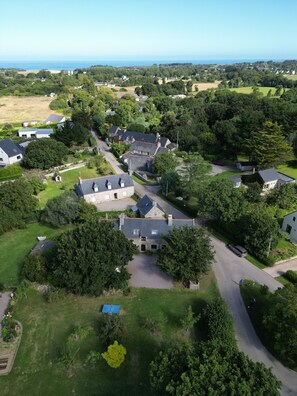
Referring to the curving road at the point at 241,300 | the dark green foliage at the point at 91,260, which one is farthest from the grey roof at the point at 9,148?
the curving road at the point at 241,300

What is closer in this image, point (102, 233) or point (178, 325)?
point (178, 325)

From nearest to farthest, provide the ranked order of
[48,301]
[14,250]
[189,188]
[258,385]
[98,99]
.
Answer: [258,385], [48,301], [14,250], [189,188], [98,99]

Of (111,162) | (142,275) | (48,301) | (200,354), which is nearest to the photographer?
(200,354)

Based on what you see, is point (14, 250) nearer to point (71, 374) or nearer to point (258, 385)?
point (71, 374)

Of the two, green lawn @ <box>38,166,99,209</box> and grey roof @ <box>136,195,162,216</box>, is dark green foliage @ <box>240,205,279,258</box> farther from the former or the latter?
green lawn @ <box>38,166,99,209</box>

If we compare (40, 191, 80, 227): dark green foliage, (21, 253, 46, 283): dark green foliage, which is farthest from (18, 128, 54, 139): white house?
(21, 253, 46, 283): dark green foliage

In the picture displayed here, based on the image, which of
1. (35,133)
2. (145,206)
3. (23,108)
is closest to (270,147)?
(145,206)

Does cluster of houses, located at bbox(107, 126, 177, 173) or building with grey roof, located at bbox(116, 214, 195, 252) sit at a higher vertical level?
building with grey roof, located at bbox(116, 214, 195, 252)

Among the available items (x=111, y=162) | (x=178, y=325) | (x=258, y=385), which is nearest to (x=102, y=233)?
(x=178, y=325)
